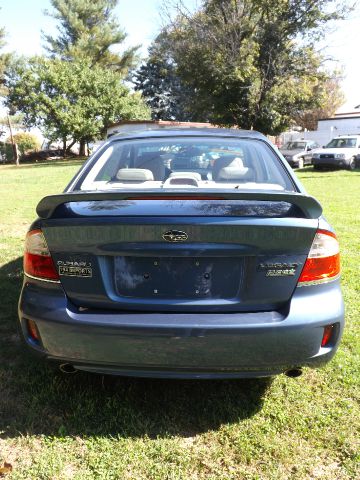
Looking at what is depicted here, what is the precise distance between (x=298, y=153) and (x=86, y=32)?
3175 cm

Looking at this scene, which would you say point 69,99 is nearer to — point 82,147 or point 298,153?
point 82,147

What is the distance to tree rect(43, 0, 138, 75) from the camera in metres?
41.8

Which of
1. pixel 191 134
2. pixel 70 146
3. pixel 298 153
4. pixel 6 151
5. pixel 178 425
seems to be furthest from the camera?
pixel 70 146

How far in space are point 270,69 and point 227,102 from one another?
9.71 ft

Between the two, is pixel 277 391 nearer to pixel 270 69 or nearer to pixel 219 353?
pixel 219 353

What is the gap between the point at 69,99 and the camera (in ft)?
109

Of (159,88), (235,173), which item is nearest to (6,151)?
(159,88)

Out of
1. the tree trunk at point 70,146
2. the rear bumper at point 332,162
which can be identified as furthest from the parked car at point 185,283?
the tree trunk at point 70,146

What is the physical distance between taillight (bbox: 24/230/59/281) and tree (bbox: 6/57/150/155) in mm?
31838

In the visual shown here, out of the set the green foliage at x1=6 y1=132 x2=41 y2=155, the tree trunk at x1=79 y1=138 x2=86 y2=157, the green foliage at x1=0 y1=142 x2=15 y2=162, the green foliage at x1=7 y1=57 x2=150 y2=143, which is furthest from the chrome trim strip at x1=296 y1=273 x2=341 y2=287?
the green foliage at x1=6 y1=132 x2=41 y2=155

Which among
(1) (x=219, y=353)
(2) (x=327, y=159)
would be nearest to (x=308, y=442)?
(1) (x=219, y=353)

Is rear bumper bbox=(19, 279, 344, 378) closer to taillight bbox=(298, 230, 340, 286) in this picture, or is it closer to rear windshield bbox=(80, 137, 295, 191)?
taillight bbox=(298, 230, 340, 286)

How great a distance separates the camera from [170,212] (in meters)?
1.99

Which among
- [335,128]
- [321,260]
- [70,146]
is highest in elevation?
[321,260]
